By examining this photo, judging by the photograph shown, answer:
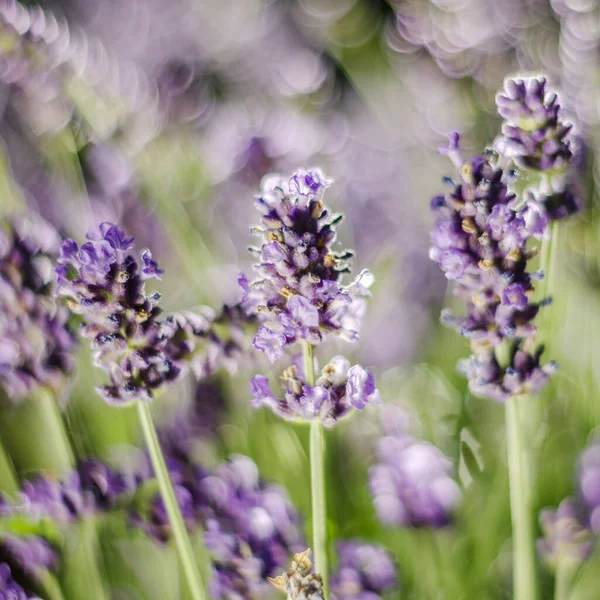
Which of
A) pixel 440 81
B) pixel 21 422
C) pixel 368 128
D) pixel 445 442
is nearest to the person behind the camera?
pixel 445 442

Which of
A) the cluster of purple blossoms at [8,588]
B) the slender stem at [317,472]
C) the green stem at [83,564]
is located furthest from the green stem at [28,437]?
the slender stem at [317,472]

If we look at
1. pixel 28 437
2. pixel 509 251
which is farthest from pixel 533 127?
pixel 28 437

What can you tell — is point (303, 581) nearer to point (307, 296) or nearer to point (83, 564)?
point (307, 296)

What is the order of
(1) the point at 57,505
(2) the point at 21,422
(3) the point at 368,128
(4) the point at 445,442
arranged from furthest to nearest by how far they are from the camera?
(3) the point at 368,128 → (2) the point at 21,422 → (4) the point at 445,442 → (1) the point at 57,505

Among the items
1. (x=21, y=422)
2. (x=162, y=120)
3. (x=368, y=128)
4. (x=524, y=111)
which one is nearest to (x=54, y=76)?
(x=162, y=120)

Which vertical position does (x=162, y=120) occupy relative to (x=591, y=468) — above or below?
above

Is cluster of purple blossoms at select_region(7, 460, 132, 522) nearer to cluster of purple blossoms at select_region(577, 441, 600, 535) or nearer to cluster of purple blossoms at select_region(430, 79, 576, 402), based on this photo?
cluster of purple blossoms at select_region(430, 79, 576, 402)

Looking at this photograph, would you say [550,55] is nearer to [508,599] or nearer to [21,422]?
[508,599]
